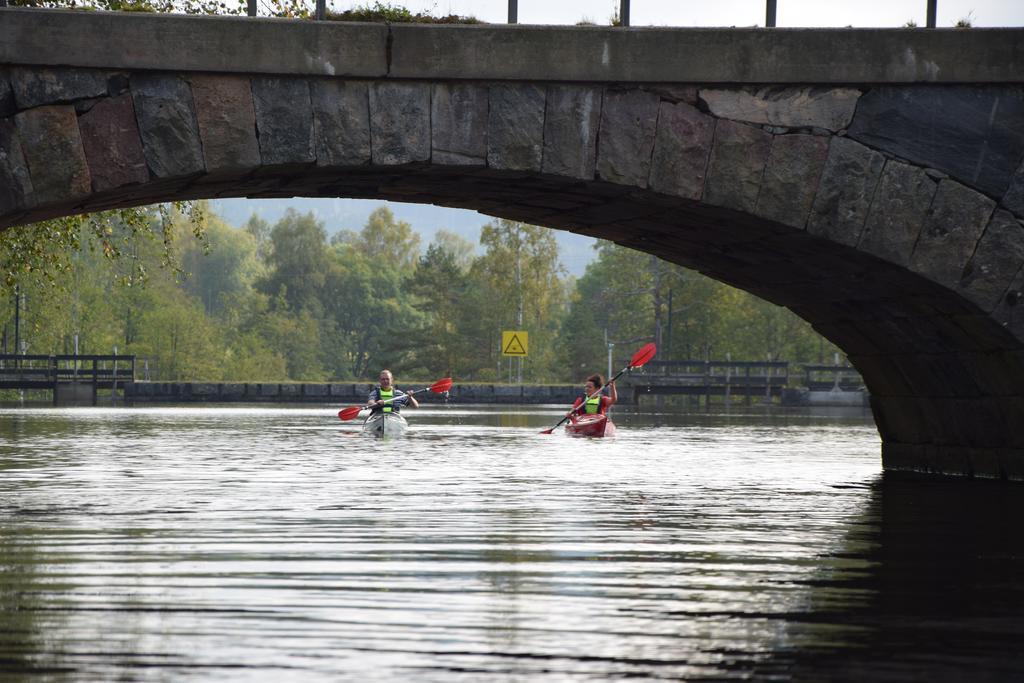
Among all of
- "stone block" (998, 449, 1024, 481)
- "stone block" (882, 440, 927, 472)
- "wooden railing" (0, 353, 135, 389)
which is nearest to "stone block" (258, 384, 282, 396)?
"wooden railing" (0, 353, 135, 389)

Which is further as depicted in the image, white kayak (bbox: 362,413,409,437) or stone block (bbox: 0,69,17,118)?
white kayak (bbox: 362,413,409,437)

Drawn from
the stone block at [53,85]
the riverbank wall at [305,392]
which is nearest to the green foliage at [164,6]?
the stone block at [53,85]

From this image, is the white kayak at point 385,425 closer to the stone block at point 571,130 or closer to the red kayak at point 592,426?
the red kayak at point 592,426

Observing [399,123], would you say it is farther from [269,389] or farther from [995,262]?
[269,389]

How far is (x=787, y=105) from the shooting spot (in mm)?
10828

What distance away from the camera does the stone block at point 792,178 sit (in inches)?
425

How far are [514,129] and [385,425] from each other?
1546 centimetres

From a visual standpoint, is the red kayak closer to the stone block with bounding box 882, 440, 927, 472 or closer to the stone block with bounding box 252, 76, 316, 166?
the stone block with bounding box 882, 440, 927, 472

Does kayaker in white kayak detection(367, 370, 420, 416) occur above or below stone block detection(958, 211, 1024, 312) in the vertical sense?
below

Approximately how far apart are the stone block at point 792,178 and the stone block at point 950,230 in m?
0.90

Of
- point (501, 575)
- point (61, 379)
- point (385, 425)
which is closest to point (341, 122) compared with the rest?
point (501, 575)

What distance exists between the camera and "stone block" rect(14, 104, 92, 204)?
9.58 meters

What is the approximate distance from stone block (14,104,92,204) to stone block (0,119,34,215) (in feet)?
0.12

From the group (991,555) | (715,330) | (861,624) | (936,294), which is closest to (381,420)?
(936,294)
